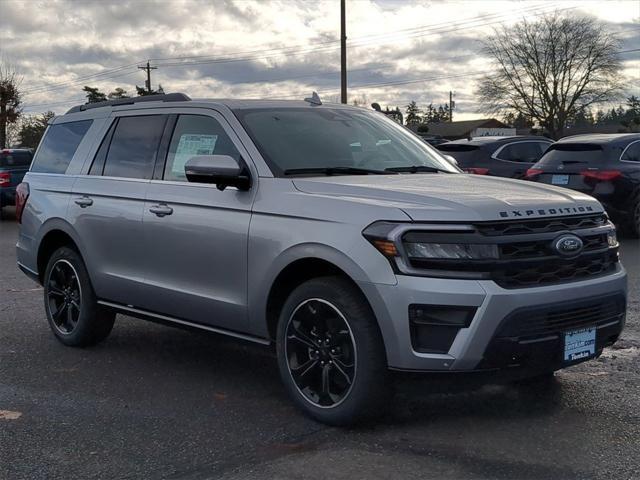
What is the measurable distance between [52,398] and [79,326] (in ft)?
3.93

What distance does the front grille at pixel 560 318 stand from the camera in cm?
378

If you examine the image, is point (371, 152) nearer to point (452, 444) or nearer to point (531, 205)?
point (531, 205)

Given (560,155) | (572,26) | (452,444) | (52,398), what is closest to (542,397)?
(452,444)

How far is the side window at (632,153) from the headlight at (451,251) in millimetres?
8866

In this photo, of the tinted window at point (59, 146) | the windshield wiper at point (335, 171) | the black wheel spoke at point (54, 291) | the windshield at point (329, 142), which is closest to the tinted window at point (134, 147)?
the tinted window at point (59, 146)

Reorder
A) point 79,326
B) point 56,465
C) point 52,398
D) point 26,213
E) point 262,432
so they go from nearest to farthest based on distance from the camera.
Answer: point 56,465, point 262,432, point 52,398, point 79,326, point 26,213

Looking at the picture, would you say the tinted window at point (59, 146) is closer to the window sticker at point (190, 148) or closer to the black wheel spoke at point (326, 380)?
the window sticker at point (190, 148)

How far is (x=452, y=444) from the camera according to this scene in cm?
395

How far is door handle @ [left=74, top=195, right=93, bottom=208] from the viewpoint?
19.0ft

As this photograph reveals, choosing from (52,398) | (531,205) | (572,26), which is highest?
(572,26)

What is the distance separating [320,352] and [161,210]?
5.11 ft

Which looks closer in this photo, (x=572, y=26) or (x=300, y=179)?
(x=300, y=179)

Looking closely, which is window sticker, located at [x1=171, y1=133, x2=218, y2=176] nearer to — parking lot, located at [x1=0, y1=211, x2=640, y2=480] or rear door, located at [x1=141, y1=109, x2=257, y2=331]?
rear door, located at [x1=141, y1=109, x2=257, y2=331]

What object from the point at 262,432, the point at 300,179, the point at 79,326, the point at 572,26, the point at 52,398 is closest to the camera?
the point at 262,432
